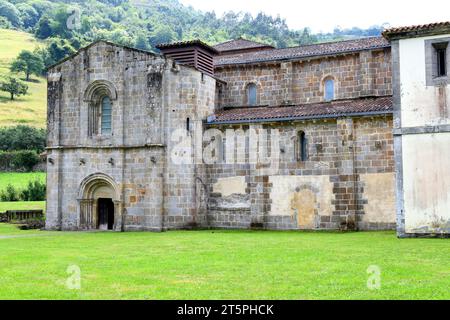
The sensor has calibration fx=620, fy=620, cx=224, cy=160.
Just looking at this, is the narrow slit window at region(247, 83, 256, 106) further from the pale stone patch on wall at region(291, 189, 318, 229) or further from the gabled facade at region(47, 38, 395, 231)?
the pale stone patch on wall at region(291, 189, 318, 229)

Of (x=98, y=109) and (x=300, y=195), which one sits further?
(x=98, y=109)

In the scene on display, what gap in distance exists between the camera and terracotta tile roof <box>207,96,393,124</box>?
30622mm

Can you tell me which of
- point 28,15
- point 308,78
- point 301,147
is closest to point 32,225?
point 301,147

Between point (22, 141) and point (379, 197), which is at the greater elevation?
point (22, 141)

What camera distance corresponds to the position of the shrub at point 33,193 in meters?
55.7

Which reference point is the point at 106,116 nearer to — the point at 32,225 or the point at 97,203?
the point at 97,203

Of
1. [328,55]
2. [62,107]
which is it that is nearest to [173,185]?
[62,107]

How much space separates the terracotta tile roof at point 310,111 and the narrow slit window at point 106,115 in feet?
19.1

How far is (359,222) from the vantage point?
30516 millimetres

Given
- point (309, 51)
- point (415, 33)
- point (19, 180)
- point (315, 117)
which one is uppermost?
point (309, 51)

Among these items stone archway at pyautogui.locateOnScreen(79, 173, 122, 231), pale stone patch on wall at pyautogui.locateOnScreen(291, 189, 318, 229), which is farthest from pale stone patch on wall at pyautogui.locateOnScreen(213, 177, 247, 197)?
stone archway at pyautogui.locateOnScreen(79, 173, 122, 231)

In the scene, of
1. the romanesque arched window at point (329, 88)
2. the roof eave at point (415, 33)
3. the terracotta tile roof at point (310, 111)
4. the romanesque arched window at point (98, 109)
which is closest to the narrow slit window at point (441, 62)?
the roof eave at point (415, 33)

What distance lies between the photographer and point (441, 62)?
83.3 ft

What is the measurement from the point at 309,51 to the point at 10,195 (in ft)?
107
